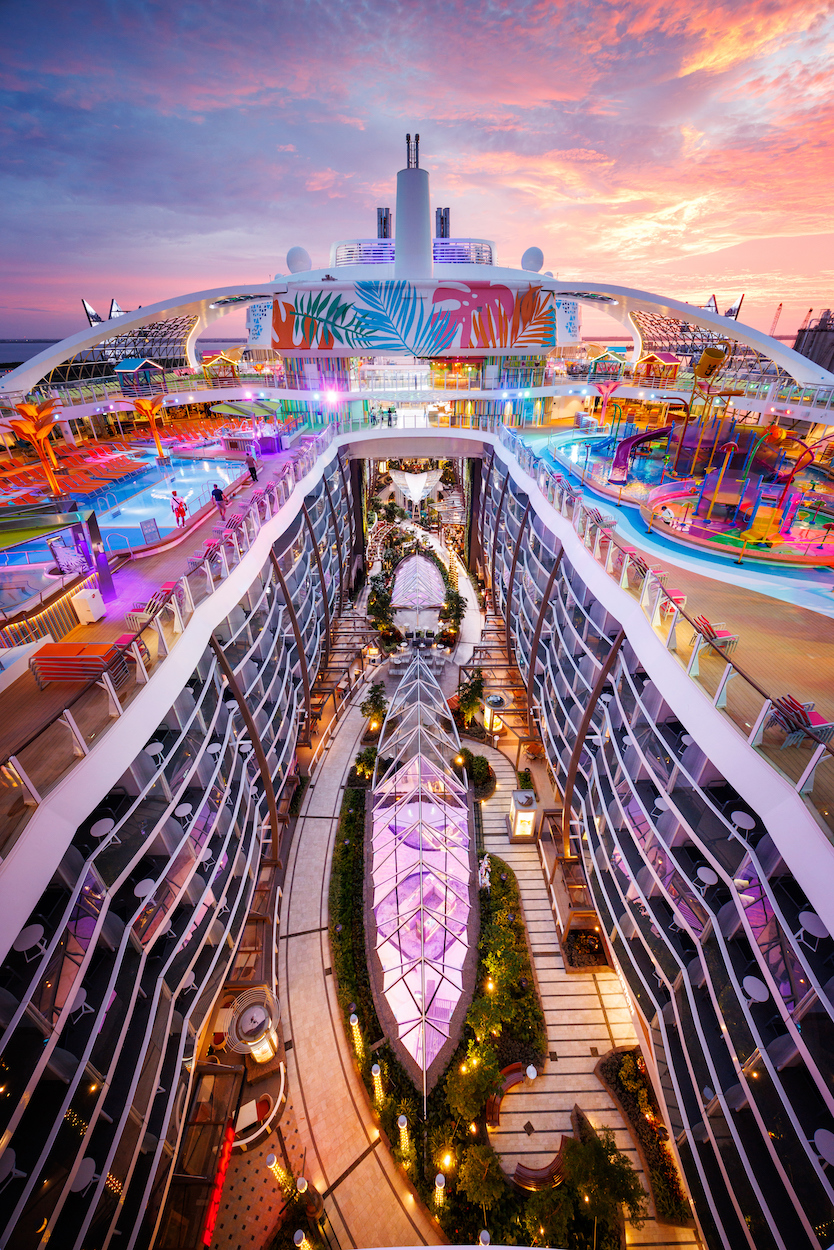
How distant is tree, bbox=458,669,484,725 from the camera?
70.3 feet

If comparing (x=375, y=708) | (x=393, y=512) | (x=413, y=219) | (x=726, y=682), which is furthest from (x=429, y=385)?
(x=726, y=682)

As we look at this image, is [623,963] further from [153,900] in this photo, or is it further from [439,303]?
[439,303]

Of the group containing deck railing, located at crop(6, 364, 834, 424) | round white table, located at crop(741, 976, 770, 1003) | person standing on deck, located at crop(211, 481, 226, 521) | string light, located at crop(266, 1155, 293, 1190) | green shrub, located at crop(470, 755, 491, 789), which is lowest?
string light, located at crop(266, 1155, 293, 1190)

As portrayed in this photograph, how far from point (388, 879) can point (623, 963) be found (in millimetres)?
6428

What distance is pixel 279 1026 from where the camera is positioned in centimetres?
1295

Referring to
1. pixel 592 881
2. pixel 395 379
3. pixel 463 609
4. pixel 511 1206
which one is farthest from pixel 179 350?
pixel 511 1206

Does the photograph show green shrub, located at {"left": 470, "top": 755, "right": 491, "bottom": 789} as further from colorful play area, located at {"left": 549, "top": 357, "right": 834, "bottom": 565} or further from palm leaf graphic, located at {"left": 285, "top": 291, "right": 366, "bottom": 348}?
palm leaf graphic, located at {"left": 285, "top": 291, "right": 366, "bottom": 348}

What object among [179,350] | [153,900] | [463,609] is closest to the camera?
[153,900]

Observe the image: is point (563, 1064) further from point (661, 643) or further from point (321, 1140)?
point (661, 643)

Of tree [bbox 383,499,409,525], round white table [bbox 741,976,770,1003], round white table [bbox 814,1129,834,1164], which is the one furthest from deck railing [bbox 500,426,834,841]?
tree [bbox 383,499,409,525]

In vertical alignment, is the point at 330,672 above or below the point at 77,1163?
below

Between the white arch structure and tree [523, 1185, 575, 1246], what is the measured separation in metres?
32.0

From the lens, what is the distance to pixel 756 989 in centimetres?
754

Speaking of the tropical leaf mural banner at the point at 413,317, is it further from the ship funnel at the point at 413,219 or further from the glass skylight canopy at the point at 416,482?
the glass skylight canopy at the point at 416,482
